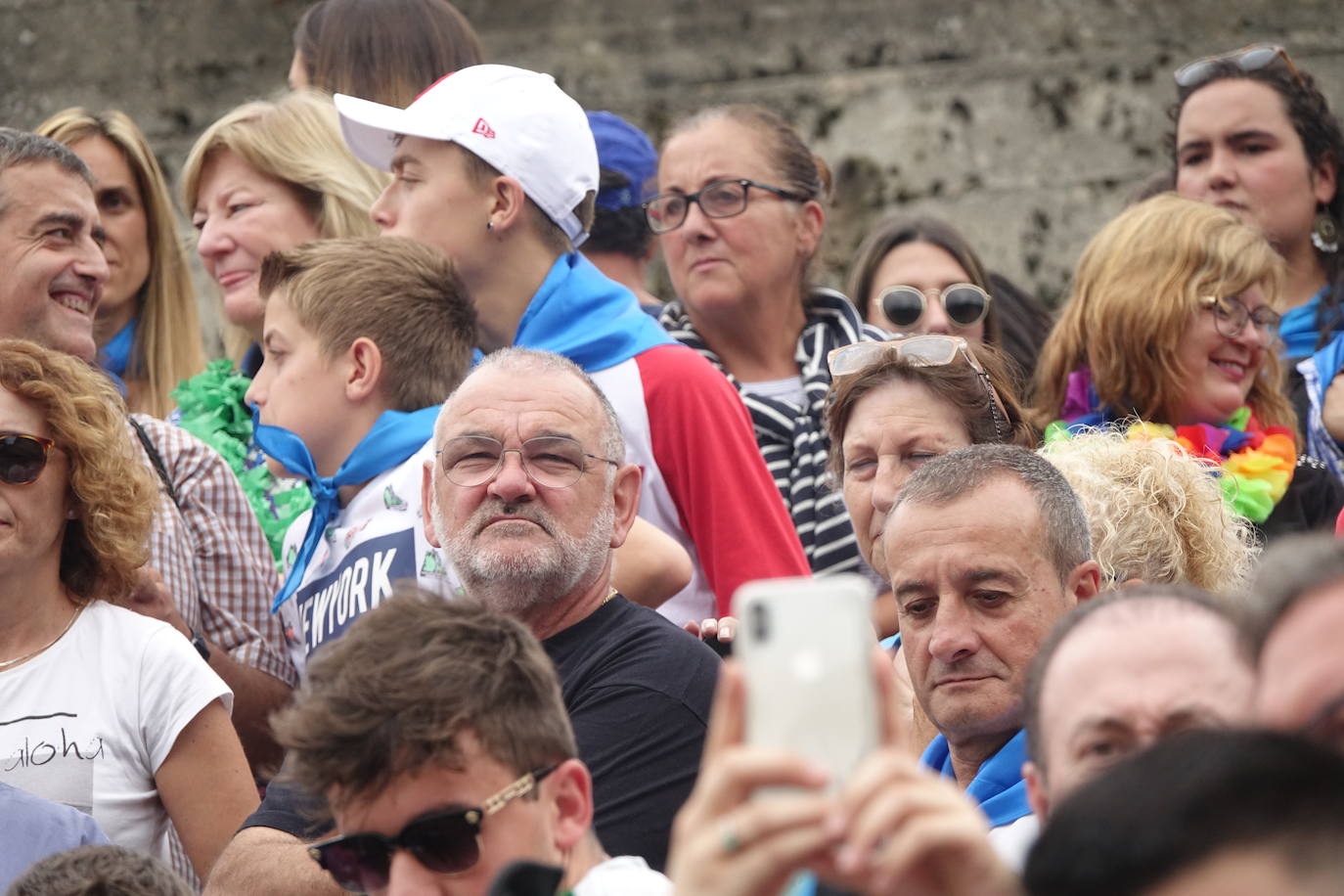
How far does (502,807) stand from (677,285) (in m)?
2.72

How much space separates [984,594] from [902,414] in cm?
88

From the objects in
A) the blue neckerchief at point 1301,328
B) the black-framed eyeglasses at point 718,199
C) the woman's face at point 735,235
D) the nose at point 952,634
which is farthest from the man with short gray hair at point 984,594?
the blue neckerchief at point 1301,328

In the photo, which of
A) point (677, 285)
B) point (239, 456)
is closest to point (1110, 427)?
point (677, 285)

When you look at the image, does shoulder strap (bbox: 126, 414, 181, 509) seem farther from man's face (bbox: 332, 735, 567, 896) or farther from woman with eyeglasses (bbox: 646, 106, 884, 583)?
man's face (bbox: 332, 735, 567, 896)

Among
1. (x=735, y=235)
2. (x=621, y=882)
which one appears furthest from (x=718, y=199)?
(x=621, y=882)

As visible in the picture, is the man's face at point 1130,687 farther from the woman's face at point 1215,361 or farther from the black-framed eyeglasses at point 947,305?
the black-framed eyeglasses at point 947,305

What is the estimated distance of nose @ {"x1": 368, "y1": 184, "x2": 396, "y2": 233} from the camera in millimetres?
4668

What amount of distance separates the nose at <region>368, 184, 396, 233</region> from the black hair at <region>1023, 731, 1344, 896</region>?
3.37 metres

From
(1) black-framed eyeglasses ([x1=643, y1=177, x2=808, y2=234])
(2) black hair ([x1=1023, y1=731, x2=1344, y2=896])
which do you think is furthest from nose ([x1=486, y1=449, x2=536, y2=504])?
(2) black hair ([x1=1023, y1=731, x2=1344, y2=896])

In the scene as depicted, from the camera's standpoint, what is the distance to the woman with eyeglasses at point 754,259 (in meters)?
4.93

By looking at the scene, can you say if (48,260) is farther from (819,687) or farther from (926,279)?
(819,687)

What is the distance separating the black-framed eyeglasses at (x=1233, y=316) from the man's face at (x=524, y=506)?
1.60 meters

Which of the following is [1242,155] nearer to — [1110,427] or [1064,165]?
[1110,427]

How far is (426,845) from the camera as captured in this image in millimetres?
2479
